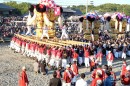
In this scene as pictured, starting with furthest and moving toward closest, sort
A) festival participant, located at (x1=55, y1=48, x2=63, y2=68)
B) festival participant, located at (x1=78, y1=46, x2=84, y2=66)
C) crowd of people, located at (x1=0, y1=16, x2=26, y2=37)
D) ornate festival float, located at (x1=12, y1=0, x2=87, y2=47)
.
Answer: crowd of people, located at (x1=0, y1=16, x2=26, y2=37)
ornate festival float, located at (x1=12, y1=0, x2=87, y2=47)
festival participant, located at (x1=78, y1=46, x2=84, y2=66)
festival participant, located at (x1=55, y1=48, x2=63, y2=68)

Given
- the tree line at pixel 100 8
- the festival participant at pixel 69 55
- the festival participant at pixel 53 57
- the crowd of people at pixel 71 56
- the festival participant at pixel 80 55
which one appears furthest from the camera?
the tree line at pixel 100 8

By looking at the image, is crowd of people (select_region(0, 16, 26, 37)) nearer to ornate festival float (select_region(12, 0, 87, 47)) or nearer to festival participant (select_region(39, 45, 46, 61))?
ornate festival float (select_region(12, 0, 87, 47))

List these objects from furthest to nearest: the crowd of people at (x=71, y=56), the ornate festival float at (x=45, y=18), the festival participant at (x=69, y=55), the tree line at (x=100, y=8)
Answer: the tree line at (x=100, y=8) < the ornate festival float at (x=45, y=18) < the festival participant at (x=69, y=55) < the crowd of people at (x=71, y=56)

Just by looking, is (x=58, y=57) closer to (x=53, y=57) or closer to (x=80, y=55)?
(x=53, y=57)

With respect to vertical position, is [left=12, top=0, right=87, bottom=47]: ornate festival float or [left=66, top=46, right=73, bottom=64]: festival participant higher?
[left=12, top=0, right=87, bottom=47]: ornate festival float

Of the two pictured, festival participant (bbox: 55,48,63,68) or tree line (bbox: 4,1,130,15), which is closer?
festival participant (bbox: 55,48,63,68)

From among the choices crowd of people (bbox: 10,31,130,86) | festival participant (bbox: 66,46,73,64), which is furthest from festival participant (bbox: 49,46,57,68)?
festival participant (bbox: 66,46,73,64)

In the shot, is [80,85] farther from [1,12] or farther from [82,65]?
[1,12]

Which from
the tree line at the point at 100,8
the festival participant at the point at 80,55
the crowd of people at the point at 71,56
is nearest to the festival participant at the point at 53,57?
the crowd of people at the point at 71,56

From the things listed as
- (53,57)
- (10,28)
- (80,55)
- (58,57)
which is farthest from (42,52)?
(10,28)

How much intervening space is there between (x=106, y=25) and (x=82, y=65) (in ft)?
60.0

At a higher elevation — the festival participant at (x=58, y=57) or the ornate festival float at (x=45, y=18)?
the ornate festival float at (x=45, y=18)

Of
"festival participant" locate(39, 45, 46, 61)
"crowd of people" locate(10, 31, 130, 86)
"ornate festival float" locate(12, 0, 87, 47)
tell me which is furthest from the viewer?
"ornate festival float" locate(12, 0, 87, 47)

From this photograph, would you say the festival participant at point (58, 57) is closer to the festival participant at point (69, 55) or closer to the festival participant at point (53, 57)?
the festival participant at point (53, 57)
